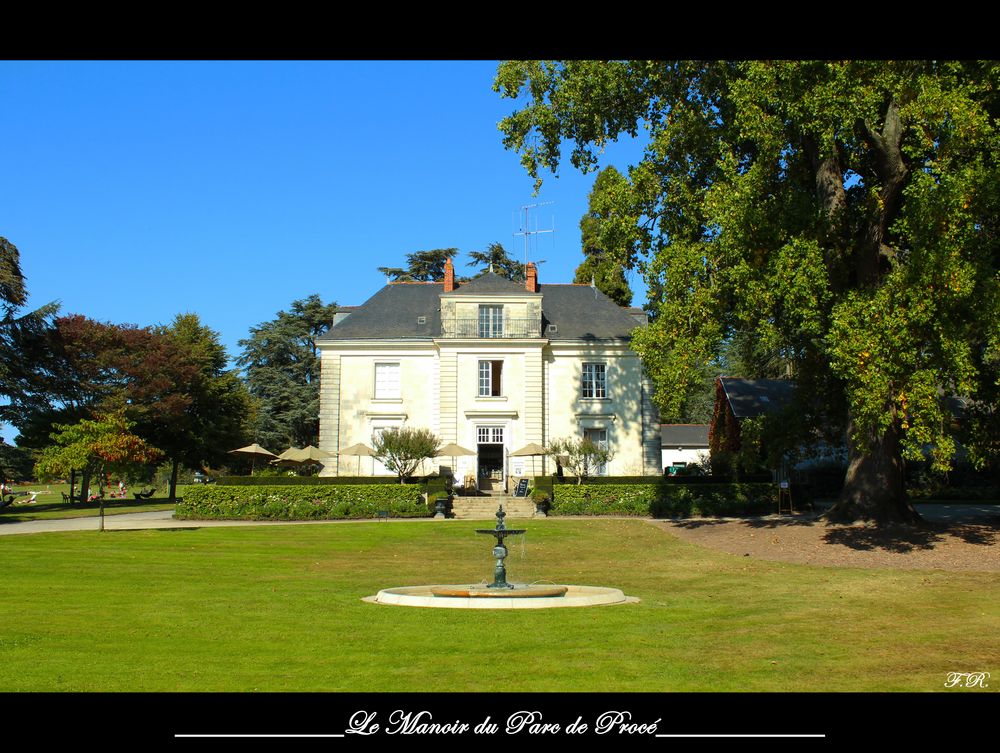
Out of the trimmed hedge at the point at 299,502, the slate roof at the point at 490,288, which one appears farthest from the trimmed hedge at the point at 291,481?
the slate roof at the point at 490,288

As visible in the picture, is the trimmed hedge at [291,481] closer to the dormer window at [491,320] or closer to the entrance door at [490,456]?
the entrance door at [490,456]

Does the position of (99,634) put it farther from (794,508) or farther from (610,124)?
(794,508)

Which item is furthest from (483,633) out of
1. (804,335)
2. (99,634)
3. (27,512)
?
(27,512)

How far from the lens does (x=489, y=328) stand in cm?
3997

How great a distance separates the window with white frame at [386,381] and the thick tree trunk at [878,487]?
22.7 m

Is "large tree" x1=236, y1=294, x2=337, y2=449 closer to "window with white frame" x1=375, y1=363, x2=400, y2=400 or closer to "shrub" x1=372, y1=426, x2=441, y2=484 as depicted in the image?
"window with white frame" x1=375, y1=363, x2=400, y2=400

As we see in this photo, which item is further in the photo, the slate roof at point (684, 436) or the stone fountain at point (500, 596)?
the slate roof at point (684, 436)

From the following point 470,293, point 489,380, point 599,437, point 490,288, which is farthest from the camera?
point 599,437

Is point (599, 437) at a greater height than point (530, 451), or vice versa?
point (599, 437)

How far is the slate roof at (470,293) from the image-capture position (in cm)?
4031

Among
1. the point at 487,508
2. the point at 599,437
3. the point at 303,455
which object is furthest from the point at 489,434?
the point at 303,455

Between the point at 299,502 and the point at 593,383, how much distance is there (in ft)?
51.2

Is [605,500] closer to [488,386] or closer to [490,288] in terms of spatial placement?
[488,386]
